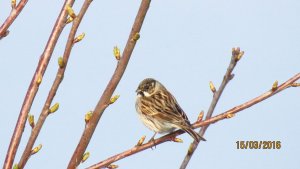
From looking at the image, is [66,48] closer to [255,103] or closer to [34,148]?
[34,148]

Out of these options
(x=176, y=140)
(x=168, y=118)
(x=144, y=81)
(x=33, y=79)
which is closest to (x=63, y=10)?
(x=33, y=79)

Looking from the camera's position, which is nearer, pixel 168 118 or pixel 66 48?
pixel 66 48

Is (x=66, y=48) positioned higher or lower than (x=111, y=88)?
higher

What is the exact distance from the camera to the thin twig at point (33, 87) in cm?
363

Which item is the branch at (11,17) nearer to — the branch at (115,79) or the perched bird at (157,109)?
the branch at (115,79)

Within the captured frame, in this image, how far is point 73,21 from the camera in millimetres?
3824

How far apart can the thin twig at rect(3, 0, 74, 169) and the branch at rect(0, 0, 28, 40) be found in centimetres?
33

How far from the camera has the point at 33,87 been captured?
3.77m

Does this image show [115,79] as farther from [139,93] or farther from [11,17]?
[139,93]

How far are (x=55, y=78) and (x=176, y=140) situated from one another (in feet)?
5.76

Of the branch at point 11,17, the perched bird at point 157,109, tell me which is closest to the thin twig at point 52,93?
→ the branch at point 11,17

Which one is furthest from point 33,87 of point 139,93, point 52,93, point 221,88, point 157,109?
point 139,93

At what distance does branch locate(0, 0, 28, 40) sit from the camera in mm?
3945
